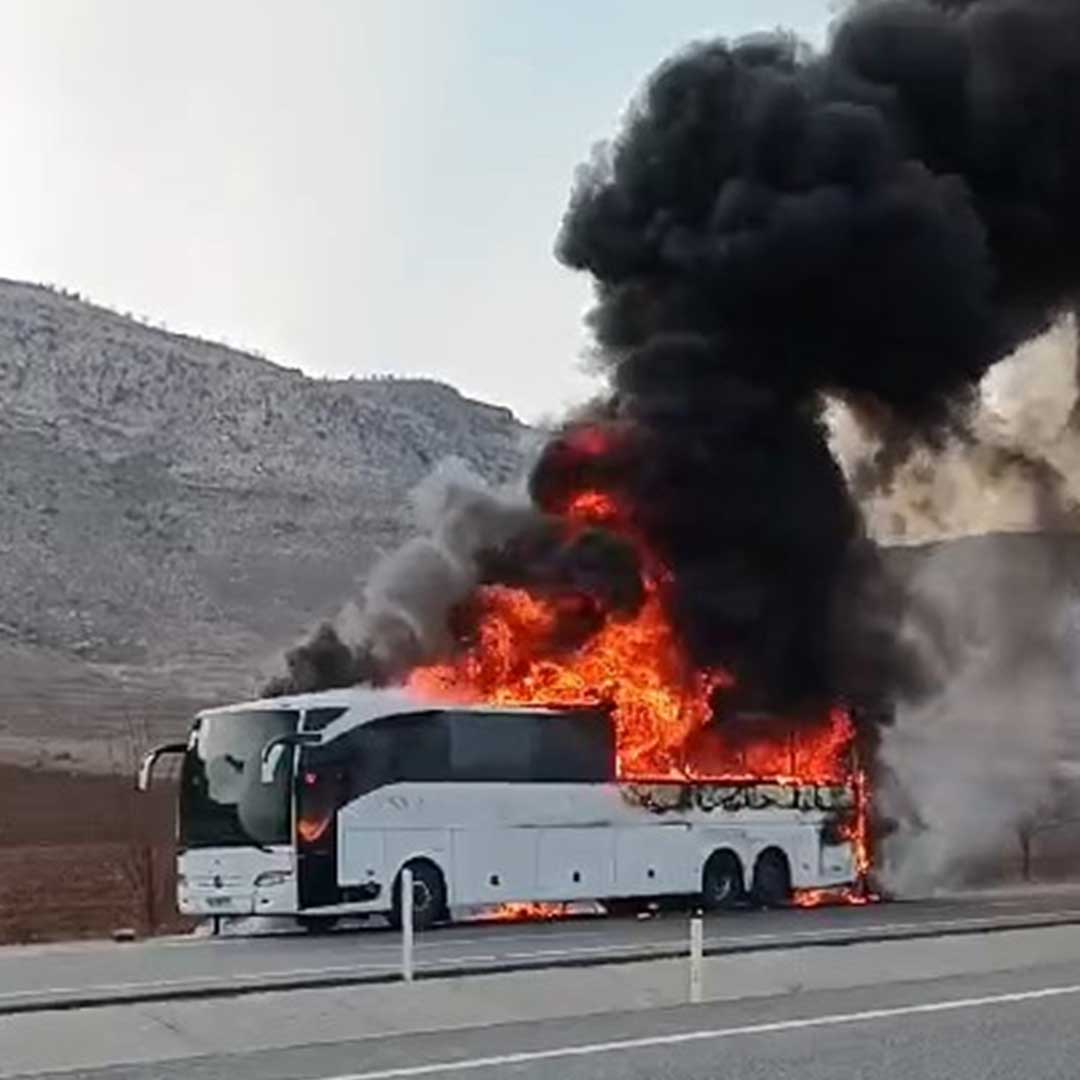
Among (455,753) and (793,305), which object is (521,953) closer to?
(455,753)

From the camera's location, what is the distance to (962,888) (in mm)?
39156

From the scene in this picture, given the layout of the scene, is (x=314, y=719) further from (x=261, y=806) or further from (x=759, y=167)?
(x=759, y=167)

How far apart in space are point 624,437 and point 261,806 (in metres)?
8.84

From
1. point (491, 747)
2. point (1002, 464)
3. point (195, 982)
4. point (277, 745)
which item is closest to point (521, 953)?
point (195, 982)

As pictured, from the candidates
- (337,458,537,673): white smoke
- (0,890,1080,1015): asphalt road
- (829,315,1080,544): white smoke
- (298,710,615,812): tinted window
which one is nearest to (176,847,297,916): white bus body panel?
(0,890,1080,1015): asphalt road

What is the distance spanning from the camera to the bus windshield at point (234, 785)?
2839cm

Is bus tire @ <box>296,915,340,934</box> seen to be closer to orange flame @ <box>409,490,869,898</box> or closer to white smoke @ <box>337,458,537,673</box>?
orange flame @ <box>409,490,869,898</box>

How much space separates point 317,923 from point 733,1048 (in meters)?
16.0

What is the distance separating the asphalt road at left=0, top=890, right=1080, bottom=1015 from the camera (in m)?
19.0

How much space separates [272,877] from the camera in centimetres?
2822

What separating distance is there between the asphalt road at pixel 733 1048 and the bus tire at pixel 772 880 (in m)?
15.6

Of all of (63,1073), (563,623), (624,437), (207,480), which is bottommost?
(63,1073)

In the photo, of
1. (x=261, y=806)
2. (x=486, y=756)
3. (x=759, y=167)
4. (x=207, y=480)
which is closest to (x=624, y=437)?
(x=759, y=167)

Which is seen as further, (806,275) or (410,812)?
(806,275)
